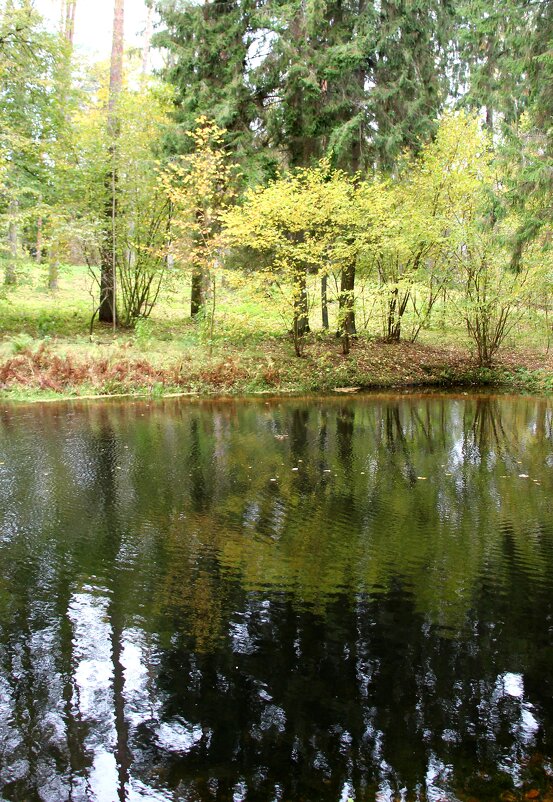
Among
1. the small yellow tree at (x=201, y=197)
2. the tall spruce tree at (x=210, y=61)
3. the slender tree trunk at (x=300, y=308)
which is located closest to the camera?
the small yellow tree at (x=201, y=197)

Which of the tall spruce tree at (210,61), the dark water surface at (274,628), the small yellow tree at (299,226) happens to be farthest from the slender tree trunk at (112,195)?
the dark water surface at (274,628)

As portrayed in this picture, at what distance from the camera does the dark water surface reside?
272 cm

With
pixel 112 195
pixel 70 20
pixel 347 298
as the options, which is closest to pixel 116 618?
pixel 347 298

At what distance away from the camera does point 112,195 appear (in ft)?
51.3

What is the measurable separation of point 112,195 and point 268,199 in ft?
15.0

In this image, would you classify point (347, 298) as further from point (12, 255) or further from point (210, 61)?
point (12, 255)

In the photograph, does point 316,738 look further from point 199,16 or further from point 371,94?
point 199,16

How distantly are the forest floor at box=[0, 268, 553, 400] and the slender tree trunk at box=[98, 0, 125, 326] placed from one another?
838 millimetres

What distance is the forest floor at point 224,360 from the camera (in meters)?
13.6

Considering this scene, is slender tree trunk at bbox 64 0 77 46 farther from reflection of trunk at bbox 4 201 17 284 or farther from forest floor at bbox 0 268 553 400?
forest floor at bbox 0 268 553 400

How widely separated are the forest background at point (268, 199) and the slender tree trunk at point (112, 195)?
0.22ft

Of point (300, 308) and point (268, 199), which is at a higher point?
point (268, 199)

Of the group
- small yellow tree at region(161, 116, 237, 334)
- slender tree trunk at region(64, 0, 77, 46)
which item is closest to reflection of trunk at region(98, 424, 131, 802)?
small yellow tree at region(161, 116, 237, 334)

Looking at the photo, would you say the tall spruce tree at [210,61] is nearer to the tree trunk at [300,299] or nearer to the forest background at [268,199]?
the forest background at [268,199]
